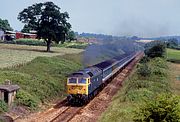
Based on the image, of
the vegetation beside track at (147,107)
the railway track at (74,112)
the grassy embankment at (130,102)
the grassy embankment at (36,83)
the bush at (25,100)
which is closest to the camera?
the vegetation beside track at (147,107)

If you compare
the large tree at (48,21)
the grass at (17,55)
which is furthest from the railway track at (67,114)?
the large tree at (48,21)

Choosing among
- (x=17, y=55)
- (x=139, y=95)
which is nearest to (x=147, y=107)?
(x=139, y=95)

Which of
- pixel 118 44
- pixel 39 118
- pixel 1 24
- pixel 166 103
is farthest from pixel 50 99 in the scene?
pixel 1 24

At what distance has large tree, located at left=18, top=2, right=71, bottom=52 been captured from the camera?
83250 mm

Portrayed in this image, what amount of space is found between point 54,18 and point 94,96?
49.7 m

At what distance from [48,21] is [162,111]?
2753 inches

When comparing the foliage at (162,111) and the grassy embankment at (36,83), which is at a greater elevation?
the foliage at (162,111)

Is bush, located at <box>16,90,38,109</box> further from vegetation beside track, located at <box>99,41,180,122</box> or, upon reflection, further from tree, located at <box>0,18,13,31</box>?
tree, located at <box>0,18,13,31</box>

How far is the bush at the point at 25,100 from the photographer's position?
30.4 meters

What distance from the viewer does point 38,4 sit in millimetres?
86188

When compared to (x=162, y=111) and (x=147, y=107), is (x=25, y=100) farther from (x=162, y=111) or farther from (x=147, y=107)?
(x=162, y=111)

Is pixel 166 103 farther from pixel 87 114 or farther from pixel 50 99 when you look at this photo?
pixel 50 99

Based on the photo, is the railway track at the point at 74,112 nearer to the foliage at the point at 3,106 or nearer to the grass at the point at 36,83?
the foliage at the point at 3,106

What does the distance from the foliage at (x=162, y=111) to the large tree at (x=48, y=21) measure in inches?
2583
